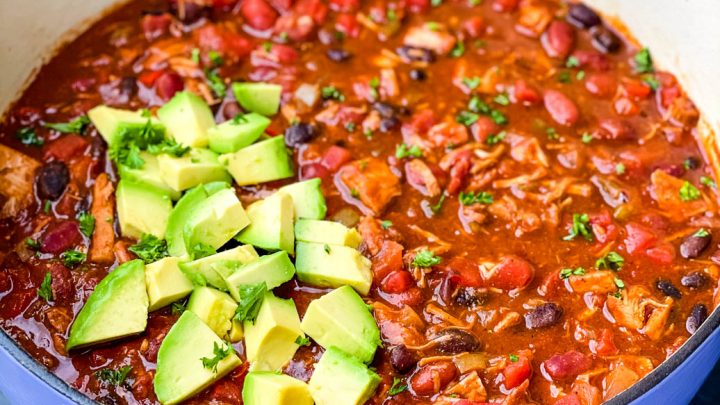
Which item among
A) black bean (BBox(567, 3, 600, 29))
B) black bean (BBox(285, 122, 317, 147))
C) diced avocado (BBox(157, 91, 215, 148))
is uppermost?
black bean (BBox(567, 3, 600, 29))

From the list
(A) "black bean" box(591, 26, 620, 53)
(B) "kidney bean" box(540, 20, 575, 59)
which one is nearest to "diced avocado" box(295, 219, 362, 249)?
(B) "kidney bean" box(540, 20, 575, 59)

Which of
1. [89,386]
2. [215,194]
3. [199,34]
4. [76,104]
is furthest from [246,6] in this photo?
[89,386]

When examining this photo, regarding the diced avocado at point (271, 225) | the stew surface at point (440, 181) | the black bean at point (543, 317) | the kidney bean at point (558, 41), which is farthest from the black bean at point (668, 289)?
the diced avocado at point (271, 225)

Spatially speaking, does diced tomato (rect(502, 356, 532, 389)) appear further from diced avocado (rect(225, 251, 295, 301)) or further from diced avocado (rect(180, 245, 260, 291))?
diced avocado (rect(180, 245, 260, 291))

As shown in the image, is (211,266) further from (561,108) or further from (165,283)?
(561,108)

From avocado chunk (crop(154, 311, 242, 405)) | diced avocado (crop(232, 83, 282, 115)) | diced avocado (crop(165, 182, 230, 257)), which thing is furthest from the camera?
diced avocado (crop(232, 83, 282, 115))

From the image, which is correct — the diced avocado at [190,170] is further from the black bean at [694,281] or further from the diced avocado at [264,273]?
the black bean at [694,281]

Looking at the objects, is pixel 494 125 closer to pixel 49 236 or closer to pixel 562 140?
pixel 562 140

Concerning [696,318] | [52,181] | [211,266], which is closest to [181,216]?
[211,266]
